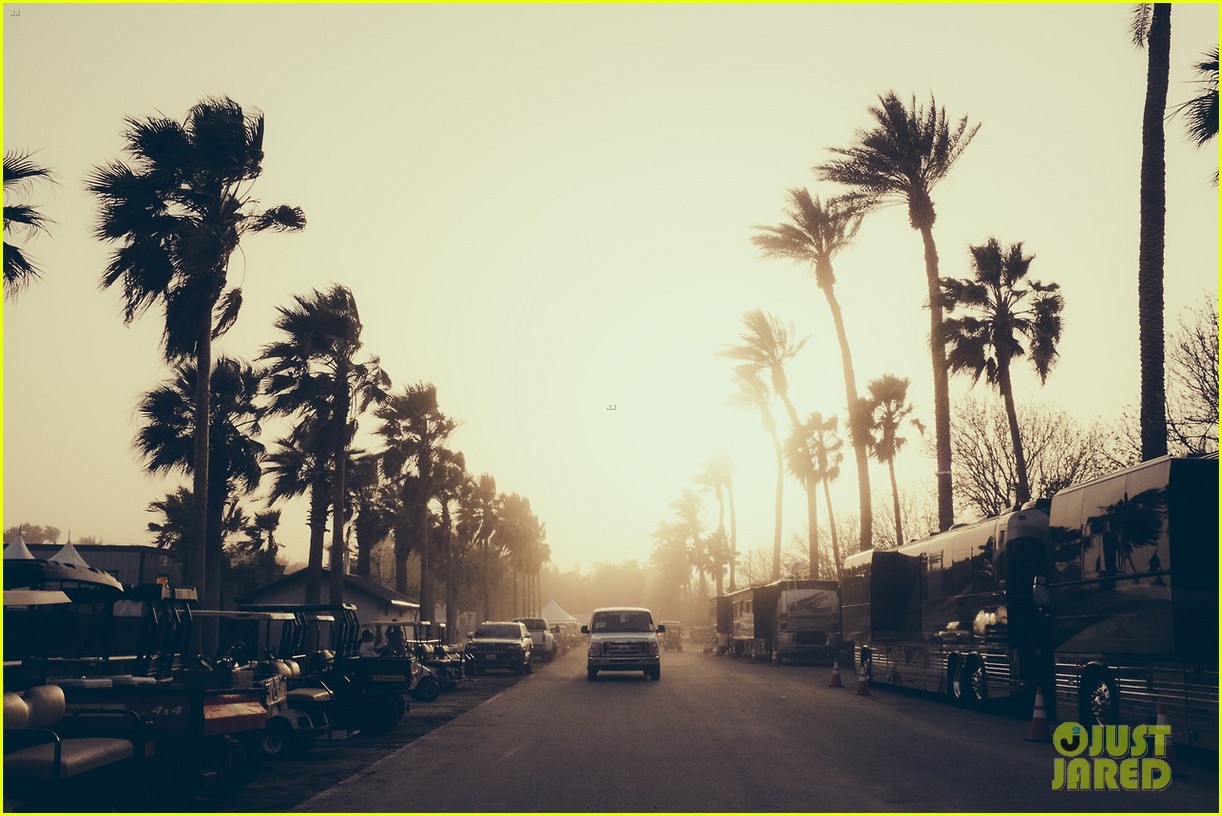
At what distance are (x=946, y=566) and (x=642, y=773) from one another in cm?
1474

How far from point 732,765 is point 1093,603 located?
6812mm

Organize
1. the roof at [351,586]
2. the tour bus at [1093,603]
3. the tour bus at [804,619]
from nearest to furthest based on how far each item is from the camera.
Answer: the tour bus at [1093,603] → the tour bus at [804,619] → the roof at [351,586]

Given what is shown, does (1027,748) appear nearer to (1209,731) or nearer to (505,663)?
(1209,731)

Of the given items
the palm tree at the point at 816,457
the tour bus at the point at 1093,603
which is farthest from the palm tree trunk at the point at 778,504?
the tour bus at the point at 1093,603

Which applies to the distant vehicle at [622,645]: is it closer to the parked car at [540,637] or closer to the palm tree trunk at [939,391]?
the palm tree trunk at [939,391]

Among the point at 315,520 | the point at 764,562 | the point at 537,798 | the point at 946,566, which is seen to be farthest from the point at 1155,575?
the point at 764,562

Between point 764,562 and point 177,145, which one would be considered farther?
point 764,562

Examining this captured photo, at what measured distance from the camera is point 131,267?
24641 mm

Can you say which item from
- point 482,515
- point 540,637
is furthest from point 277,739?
point 482,515

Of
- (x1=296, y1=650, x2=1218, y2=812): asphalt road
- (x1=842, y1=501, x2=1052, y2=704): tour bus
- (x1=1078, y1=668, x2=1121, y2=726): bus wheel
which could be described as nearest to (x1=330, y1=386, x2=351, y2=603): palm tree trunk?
(x1=296, y1=650, x2=1218, y2=812): asphalt road

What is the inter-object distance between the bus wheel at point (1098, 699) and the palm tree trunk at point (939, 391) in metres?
18.1

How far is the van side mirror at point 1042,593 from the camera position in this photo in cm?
1887

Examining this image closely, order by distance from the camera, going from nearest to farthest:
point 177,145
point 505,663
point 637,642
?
point 177,145 < point 637,642 < point 505,663

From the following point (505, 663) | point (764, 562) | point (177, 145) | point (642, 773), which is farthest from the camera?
point (764, 562)
